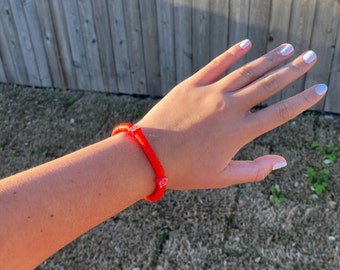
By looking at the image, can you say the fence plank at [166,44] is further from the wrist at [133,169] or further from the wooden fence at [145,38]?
the wrist at [133,169]

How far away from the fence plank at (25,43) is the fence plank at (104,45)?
90 centimetres

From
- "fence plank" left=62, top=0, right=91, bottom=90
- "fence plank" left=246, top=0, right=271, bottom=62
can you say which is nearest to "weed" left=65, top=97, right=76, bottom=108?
"fence plank" left=62, top=0, right=91, bottom=90

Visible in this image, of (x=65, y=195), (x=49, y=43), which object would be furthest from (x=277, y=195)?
(x=49, y=43)

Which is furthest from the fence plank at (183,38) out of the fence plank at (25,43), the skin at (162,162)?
the skin at (162,162)

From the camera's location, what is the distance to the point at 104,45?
456 cm

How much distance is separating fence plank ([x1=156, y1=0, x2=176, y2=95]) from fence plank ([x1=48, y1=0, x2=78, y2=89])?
109 centimetres

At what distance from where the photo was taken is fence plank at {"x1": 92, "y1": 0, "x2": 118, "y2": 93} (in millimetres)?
4348

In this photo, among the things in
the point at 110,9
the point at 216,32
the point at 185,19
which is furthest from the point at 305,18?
the point at 110,9

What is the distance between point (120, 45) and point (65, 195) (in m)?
3.52

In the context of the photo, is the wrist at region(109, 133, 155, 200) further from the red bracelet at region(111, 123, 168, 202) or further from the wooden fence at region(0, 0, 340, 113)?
the wooden fence at region(0, 0, 340, 113)

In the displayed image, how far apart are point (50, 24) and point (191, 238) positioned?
115 inches

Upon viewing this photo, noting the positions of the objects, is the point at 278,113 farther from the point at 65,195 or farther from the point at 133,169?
the point at 65,195

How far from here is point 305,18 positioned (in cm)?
373

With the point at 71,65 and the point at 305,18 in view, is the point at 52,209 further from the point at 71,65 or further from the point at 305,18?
the point at 71,65
